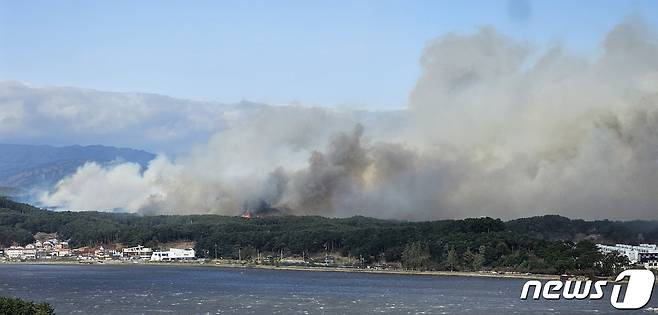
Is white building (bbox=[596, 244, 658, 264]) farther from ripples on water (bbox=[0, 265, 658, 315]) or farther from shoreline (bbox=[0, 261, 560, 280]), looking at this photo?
A: ripples on water (bbox=[0, 265, 658, 315])

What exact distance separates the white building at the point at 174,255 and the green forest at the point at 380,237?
1824 millimetres

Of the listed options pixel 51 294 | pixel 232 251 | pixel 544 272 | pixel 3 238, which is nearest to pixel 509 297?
pixel 544 272

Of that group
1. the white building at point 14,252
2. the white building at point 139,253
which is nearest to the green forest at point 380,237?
the white building at point 139,253

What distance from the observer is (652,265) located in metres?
92.2

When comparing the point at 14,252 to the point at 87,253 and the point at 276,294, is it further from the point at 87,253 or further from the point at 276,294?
the point at 276,294

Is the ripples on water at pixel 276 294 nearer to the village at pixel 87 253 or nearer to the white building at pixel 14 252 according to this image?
the village at pixel 87 253

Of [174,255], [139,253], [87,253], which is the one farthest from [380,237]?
[87,253]

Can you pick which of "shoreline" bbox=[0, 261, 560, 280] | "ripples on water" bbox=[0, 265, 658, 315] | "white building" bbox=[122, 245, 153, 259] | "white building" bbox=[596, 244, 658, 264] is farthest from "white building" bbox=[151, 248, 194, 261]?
"white building" bbox=[596, 244, 658, 264]

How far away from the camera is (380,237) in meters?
104

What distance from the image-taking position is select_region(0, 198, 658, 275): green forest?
92.8 metres

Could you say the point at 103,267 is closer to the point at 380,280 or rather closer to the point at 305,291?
the point at 380,280

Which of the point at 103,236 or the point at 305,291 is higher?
the point at 103,236

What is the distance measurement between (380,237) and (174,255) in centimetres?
2766

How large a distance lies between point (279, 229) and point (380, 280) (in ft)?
113
